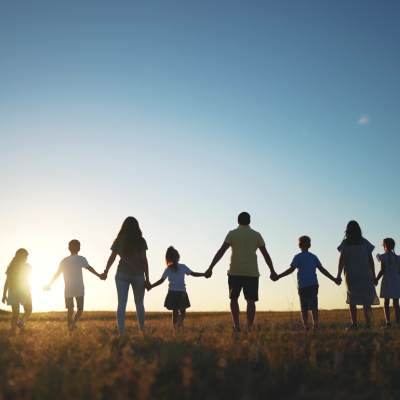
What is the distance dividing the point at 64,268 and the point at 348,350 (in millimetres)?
7895

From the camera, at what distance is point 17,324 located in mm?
11703

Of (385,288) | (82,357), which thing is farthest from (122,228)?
(385,288)

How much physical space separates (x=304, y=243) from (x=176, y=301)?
3697mm

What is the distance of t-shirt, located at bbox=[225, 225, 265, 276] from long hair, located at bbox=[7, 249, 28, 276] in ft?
21.8

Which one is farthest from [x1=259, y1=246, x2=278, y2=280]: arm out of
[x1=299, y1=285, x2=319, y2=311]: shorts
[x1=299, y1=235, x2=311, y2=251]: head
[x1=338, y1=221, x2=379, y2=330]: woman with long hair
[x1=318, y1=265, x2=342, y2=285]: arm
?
[x1=338, y1=221, x2=379, y2=330]: woman with long hair

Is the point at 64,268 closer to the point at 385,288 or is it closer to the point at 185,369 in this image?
the point at 185,369

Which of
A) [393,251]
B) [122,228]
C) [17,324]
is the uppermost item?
[122,228]

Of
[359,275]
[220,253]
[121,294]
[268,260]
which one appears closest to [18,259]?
[121,294]

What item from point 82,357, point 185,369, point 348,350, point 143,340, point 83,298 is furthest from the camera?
point 83,298

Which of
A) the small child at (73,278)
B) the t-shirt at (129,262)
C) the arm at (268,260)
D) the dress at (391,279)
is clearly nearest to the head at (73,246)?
the small child at (73,278)

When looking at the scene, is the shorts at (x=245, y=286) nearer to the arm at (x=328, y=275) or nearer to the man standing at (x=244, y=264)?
the man standing at (x=244, y=264)

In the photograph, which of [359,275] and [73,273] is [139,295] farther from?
[359,275]

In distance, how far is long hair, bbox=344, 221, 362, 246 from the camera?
9.90 m

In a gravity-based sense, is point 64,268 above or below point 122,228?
below
